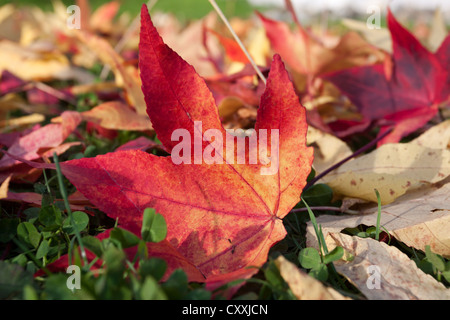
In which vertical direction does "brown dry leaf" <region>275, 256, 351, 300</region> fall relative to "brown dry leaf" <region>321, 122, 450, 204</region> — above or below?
below

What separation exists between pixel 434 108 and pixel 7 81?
129 centimetres

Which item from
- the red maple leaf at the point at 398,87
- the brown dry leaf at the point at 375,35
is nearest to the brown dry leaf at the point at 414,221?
the red maple leaf at the point at 398,87

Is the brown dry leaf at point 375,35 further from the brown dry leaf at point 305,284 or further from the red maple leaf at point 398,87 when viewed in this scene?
the brown dry leaf at point 305,284

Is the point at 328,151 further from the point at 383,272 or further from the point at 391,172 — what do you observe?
the point at 383,272

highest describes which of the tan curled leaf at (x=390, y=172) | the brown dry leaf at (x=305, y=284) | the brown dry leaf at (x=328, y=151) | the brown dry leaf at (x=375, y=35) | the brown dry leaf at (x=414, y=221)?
the brown dry leaf at (x=375, y=35)

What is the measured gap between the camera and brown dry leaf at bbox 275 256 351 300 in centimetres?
43

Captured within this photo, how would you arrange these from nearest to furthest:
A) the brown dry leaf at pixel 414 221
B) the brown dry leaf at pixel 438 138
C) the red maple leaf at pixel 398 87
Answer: the brown dry leaf at pixel 414 221 → the brown dry leaf at pixel 438 138 → the red maple leaf at pixel 398 87

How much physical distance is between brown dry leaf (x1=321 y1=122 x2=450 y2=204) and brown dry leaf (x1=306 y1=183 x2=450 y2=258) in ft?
0.08

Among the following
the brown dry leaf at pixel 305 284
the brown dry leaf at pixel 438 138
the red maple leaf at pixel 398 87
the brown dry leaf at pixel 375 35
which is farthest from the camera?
the brown dry leaf at pixel 375 35

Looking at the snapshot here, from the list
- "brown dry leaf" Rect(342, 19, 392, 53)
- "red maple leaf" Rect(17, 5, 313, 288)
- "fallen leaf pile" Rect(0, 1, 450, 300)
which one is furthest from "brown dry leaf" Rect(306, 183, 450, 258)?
"brown dry leaf" Rect(342, 19, 392, 53)

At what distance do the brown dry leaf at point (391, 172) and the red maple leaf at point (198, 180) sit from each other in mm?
205

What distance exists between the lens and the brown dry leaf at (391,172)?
0.65 metres

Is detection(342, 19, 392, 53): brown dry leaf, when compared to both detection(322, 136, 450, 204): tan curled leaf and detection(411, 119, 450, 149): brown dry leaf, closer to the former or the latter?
detection(411, 119, 450, 149): brown dry leaf
